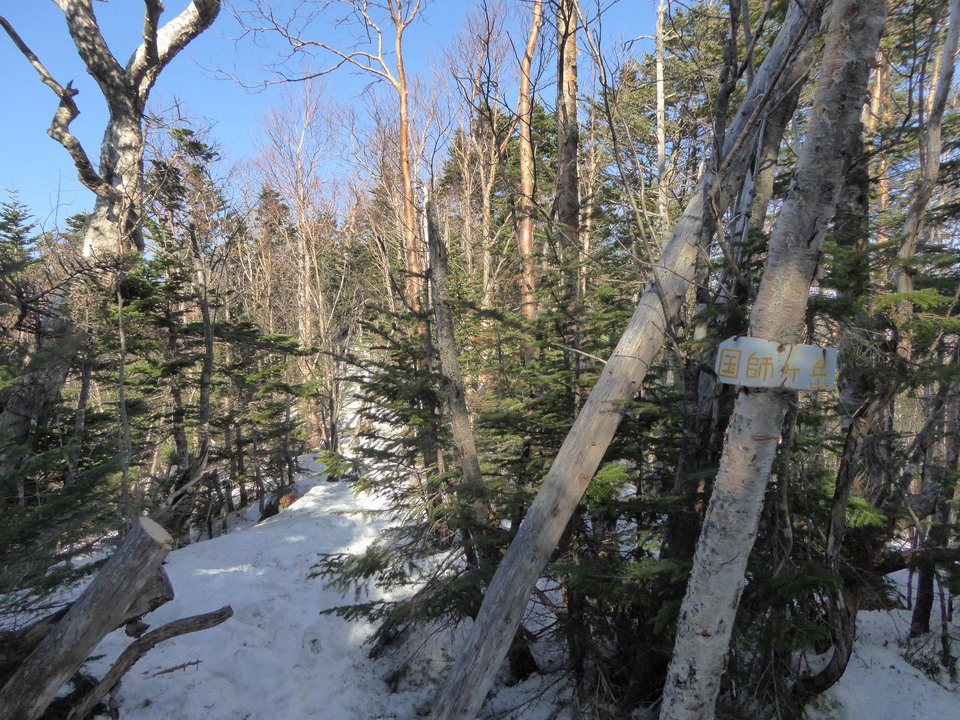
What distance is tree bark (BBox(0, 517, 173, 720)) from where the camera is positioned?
3443 mm

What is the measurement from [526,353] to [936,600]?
737 centimetres

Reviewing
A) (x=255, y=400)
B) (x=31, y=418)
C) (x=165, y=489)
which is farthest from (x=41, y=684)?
(x=255, y=400)

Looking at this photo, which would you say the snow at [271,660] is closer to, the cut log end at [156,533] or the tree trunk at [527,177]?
the cut log end at [156,533]

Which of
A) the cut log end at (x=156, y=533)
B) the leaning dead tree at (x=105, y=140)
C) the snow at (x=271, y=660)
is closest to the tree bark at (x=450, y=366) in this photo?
the snow at (x=271, y=660)

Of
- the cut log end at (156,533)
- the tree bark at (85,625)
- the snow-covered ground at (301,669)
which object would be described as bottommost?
the snow-covered ground at (301,669)

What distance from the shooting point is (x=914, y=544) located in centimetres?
430

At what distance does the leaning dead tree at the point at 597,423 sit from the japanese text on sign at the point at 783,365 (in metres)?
0.86

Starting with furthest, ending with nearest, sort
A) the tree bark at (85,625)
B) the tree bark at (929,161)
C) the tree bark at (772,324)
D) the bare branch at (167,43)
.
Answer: the bare branch at (167,43)
the tree bark at (85,625)
the tree bark at (929,161)
the tree bark at (772,324)

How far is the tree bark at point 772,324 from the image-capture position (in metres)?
2.27

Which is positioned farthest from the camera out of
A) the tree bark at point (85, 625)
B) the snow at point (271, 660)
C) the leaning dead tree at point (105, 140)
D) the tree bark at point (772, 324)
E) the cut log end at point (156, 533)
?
the leaning dead tree at point (105, 140)

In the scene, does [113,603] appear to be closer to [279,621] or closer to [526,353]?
[279,621]

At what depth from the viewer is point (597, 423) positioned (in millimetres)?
3266

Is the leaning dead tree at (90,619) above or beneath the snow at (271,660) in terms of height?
above

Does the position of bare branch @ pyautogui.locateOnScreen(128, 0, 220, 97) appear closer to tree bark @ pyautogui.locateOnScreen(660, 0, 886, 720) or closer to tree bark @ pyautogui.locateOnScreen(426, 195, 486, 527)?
tree bark @ pyautogui.locateOnScreen(426, 195, 486, 527)
